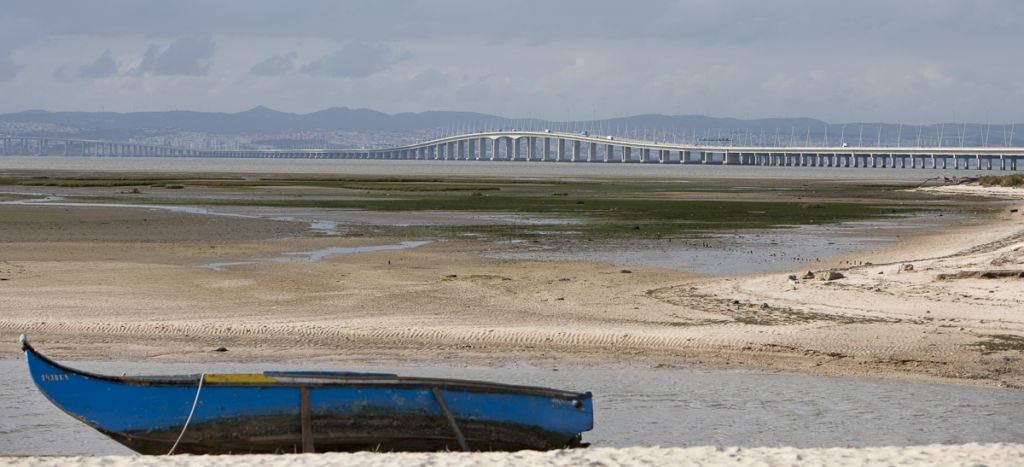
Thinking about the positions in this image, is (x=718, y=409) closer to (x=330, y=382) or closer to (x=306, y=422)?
(x=330, y=382)

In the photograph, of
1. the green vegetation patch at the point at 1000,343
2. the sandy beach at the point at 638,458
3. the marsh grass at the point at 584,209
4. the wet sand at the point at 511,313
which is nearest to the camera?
the sandy beach at the point at 638,458

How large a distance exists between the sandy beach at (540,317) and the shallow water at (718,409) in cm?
42

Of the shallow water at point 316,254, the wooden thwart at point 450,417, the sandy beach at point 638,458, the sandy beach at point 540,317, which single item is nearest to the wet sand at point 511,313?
the sandy beach at point 540,317

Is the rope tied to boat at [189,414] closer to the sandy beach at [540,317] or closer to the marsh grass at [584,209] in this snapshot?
the sandy beach at [540,317]

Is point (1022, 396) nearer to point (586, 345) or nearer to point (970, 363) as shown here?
point (970, 363)

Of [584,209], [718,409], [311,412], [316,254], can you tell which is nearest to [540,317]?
[718,409]

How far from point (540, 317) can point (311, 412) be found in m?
6.59

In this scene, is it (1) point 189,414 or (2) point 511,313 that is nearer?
(1) point 189,414

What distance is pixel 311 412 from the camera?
816 cm

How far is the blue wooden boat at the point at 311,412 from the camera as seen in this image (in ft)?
26.2

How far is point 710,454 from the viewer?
7.78 m

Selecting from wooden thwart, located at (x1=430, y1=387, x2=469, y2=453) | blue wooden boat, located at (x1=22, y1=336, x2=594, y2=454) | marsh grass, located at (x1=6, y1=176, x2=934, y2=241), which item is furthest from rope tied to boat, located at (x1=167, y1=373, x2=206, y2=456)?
marsh grass, located at (x1=6, y1=176, x2=934, y2=241)

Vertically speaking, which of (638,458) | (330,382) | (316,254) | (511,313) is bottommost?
(316,254)

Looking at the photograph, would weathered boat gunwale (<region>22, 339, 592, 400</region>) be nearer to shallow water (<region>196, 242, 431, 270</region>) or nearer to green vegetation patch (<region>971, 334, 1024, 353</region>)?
green vegetation patch (<region>971, 334, 1024, 353</region>)
